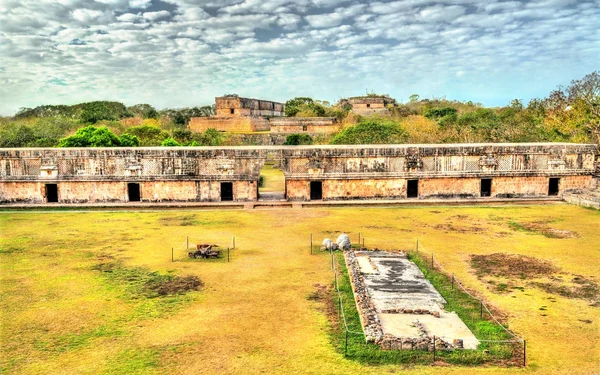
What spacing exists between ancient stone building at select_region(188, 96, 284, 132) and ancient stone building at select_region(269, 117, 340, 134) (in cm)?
324

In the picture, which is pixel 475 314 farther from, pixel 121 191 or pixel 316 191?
pixel 121 191

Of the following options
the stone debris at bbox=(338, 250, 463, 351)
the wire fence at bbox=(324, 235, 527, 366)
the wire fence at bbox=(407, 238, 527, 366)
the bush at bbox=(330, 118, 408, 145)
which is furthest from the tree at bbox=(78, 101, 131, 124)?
the stone debris at bbox=(338, 250, 463, 351)

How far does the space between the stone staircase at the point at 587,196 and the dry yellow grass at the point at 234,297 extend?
44.3 inches

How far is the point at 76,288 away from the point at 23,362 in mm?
2678

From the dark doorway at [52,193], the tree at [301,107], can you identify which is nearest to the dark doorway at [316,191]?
the dark doorway at [52,193]

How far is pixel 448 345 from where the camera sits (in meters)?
5.86

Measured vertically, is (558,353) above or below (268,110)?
below

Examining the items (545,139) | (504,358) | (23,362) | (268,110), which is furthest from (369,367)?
(268,110)

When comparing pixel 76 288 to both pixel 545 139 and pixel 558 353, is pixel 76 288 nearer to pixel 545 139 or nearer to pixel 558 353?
pixel 558 353

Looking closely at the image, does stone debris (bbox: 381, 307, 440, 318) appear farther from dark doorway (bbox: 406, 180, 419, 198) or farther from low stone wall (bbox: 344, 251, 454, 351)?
dark doorway (bbox: 406, 180, 419, 198)

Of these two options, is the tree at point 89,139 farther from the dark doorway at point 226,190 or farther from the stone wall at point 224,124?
the stone wall at point 224,124

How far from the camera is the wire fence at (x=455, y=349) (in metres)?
5.70

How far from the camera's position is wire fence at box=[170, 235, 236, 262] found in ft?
33.0

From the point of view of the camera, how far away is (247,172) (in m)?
17.0
